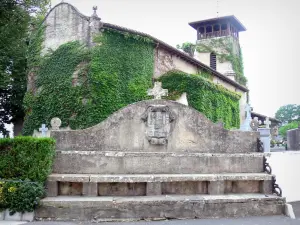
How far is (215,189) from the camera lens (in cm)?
738

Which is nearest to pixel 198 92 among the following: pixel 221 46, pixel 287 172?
pixel 287 172

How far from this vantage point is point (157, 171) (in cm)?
754

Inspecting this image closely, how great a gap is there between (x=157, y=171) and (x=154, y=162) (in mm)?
252

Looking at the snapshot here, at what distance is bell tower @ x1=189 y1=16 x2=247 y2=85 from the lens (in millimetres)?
38625

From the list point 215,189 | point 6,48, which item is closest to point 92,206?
point 215,189

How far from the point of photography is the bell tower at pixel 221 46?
1521 inches

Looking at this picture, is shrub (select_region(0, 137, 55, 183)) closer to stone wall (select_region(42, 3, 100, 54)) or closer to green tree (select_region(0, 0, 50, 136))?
green tree (select_region(0, 0, 50, 136))

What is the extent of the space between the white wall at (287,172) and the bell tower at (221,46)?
2794cm

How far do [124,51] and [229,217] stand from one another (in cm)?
1390

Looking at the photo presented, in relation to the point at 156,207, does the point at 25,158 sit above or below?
above

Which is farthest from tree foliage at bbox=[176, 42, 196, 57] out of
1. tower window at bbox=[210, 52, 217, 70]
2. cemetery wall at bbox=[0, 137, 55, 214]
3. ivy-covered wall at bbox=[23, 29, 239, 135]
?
cemetery wall at bbox=[0, 137, 55, 214]

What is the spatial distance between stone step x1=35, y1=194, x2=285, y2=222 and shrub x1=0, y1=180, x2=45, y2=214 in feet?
0.86

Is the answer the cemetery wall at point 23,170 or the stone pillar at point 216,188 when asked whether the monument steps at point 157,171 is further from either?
the cemetery wall at point 23,170

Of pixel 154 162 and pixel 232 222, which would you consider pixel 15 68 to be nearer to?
pixel 154 162
